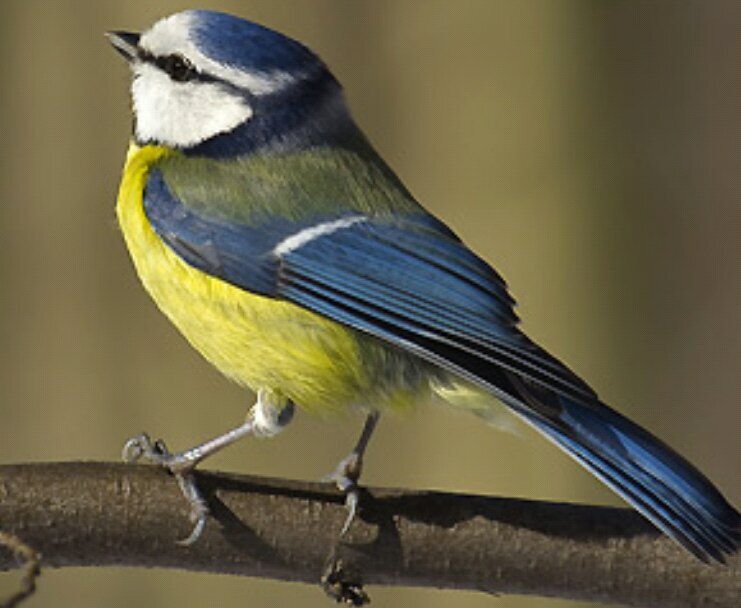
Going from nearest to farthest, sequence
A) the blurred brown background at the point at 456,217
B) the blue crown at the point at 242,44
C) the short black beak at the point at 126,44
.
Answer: the blue crown at the point at 242,44
the short black beak at the point at 126,44
the blurred brown background at the point at 456,217

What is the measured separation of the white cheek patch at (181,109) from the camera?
185 cm

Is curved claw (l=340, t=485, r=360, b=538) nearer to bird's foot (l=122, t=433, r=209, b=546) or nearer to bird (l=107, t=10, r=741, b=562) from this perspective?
bird (l=107, t=10, r=741, b=562)

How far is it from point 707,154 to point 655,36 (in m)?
0.19

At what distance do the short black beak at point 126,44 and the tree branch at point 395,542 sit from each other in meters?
0.53

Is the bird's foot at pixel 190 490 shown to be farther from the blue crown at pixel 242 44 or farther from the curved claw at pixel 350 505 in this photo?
the blue crown at pixel 242 44

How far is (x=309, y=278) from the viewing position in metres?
1.75

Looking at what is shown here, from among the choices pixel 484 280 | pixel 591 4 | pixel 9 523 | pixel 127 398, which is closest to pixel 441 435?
pixel 127 398

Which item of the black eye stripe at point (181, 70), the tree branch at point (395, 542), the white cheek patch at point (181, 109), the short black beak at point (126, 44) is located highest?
the short black beak at point (126, 44)

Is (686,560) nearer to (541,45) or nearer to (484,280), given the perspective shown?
(484,280)

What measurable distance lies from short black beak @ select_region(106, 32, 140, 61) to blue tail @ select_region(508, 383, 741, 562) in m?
0.59

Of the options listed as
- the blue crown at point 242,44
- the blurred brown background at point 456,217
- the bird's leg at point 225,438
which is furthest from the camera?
the blurred brown background at point 456,217

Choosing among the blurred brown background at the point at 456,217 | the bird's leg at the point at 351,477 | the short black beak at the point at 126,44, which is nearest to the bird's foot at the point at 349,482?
the bird's leg at the point at 351,477

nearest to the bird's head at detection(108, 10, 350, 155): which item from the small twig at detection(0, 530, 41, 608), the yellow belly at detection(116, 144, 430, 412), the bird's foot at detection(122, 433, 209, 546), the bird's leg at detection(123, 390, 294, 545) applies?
the yellow belly at detection(116, 144, 430, 412)

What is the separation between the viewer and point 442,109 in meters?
2.61
